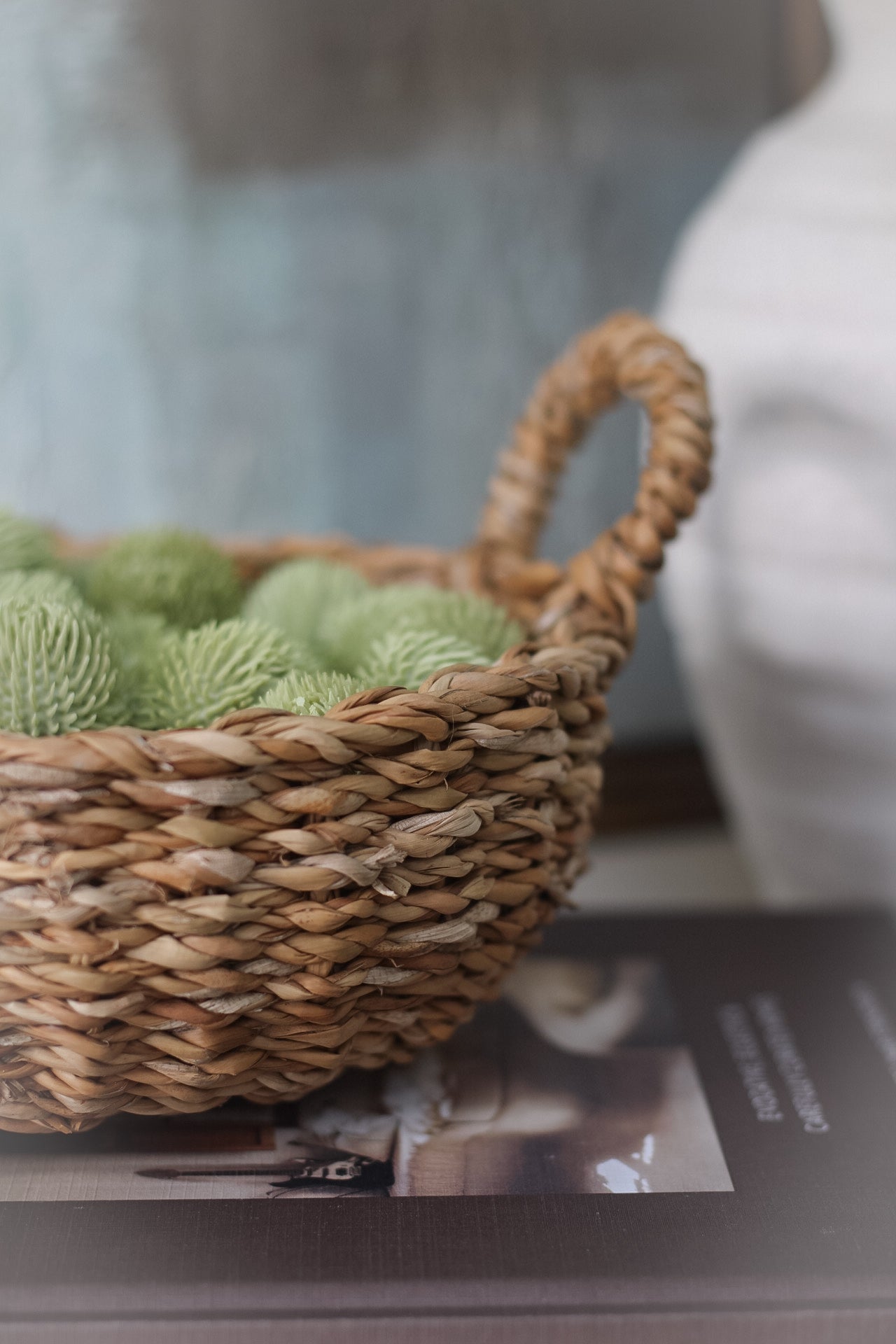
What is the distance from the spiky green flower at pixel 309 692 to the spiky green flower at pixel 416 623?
1.3 inches

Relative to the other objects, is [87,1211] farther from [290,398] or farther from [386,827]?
[290,398]

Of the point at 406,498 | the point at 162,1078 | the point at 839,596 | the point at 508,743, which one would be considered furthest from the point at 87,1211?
the point at 406,498

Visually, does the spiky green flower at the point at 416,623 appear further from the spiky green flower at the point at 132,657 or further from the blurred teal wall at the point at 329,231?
the blurred teal wall at the point at 329,231

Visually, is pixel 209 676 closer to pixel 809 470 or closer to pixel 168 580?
pixel 168 580

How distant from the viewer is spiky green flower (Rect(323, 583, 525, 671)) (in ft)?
1.08

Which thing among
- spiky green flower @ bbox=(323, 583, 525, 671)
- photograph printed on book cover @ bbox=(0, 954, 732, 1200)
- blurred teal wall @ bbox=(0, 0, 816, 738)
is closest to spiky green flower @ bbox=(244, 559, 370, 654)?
spiky green flower @ bbox=(323, 583, 525, 671)

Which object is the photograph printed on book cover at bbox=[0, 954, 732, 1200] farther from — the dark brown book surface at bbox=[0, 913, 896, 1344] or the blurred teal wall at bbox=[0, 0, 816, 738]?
the blurred teal wall at bbox=[0, 0, 816, 738]

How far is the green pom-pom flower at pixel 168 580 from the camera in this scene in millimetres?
368

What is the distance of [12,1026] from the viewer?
25 centimetres

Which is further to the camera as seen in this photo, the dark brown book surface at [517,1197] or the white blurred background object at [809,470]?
the white blurred background object at [809,470]

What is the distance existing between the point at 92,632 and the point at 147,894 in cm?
8

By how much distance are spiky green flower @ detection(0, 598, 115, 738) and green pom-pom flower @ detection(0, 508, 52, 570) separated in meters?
0.09

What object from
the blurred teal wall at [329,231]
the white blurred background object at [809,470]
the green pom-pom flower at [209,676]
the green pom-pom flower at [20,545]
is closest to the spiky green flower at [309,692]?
the green pom-pom flower at [209,676]

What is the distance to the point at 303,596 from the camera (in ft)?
1.23
